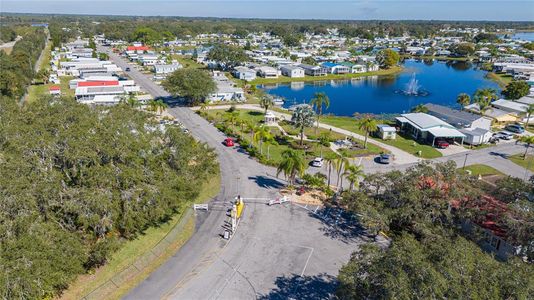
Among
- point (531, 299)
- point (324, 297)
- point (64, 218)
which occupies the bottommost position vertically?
point (324, 297)

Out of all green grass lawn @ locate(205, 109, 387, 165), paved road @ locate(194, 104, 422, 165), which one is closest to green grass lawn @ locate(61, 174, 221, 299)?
green grass lawn @ locate(205, 109, 387, 165)

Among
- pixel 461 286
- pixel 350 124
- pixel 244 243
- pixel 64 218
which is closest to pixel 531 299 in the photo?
pixel 461 286

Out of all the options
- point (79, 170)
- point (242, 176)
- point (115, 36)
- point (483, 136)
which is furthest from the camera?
point (115, 36)

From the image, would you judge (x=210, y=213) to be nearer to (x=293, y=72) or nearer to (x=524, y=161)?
(x=524, y=161)

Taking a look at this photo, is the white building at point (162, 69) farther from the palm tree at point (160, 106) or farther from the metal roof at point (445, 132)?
the metal roof at point (445, 132)

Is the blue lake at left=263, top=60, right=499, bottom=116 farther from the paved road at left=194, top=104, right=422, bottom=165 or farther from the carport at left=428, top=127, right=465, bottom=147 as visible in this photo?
the carport at left=428, top=127, right=465, bottom=147

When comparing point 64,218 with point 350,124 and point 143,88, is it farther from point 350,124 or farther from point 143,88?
point 143,88
